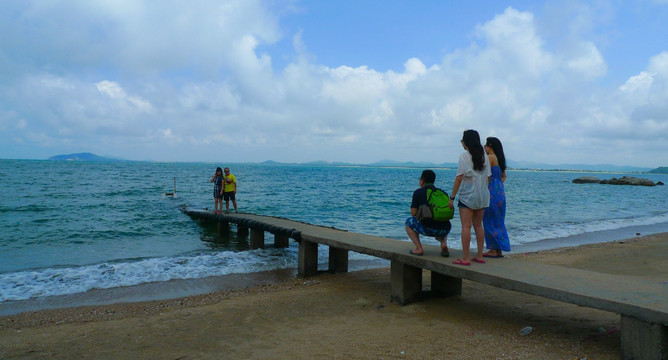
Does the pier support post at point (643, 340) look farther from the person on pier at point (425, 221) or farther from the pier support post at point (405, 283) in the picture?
the pier support post at point (405, 283)

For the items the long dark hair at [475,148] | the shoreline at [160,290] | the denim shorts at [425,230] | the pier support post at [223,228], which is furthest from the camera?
the pier support post at [223,228]

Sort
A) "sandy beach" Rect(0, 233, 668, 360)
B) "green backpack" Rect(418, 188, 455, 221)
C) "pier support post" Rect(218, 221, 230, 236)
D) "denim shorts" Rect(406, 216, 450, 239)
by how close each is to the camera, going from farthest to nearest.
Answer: "pier support post" Rect(218, 221, 230, 236) < "denim shorts" Rect(406, 216, 450, 239) < "green backpack" Rect(418, 188, 455, 221) < "sandy beach" Rect(0, 233, 668, 360)

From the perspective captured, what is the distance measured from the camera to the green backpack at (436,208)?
5.28m

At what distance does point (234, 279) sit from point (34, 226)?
11.1m

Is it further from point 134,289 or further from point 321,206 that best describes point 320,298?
point 321,206

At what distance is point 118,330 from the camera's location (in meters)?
5.23

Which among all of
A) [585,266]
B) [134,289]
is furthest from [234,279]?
[585,266]

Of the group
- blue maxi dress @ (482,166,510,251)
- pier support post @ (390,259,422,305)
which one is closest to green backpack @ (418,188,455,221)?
blue maxi dress @ (482,166,510,251)

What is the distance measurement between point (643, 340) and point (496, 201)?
2.46m

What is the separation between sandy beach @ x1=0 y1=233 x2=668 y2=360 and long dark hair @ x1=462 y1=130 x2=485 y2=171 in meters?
1.50

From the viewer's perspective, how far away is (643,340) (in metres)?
3.43

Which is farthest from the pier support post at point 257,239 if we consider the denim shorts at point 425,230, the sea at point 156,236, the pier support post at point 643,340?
the pier support post at point 643,340

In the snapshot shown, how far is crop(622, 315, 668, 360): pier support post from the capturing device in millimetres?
3350

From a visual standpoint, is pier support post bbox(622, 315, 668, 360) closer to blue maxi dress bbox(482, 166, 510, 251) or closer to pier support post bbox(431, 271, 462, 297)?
blue maxi dress bbox(482, 166, 510, 251)
